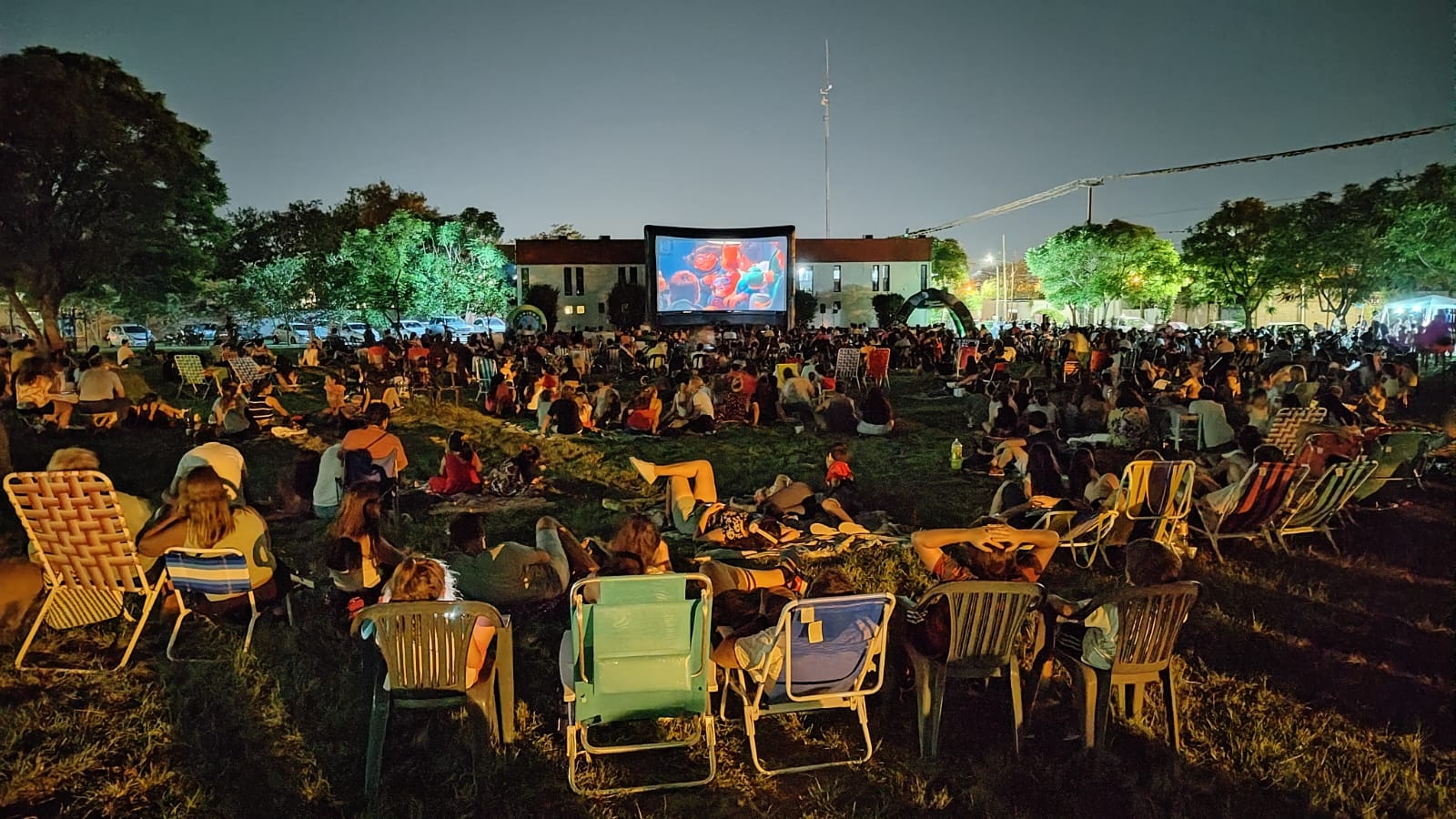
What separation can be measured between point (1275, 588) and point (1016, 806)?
9.67 ft

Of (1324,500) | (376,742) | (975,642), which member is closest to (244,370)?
(376,742)

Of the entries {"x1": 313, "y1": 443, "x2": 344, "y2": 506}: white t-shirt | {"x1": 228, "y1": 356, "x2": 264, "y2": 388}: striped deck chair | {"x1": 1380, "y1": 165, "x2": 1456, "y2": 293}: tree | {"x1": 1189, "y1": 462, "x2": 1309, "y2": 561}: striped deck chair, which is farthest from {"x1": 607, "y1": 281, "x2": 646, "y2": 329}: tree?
{"x1": 1189, "y1": 462, "x2": 1309, "y2": 561}: striped deck chair

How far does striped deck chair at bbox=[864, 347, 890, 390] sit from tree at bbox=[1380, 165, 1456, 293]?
16.4 meters

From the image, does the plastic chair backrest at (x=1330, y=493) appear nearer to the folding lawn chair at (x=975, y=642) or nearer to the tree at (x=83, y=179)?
the folding lawn chair at (x=975, y=642)

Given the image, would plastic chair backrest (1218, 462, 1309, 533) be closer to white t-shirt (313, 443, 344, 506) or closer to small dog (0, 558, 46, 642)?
white t-shirt (313, 443, 344, 506)

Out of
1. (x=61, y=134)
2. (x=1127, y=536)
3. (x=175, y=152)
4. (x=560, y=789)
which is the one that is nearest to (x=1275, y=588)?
(x=1127, y=536)

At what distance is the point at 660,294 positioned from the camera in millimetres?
35875

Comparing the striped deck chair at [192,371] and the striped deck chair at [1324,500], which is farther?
the striped deck chair at [192,371]

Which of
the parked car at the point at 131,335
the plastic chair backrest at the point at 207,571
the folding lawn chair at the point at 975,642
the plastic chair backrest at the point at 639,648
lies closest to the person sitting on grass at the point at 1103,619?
the folding lawn chair at the point at 975,642

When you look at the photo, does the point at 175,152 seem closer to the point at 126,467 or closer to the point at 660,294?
the point at 126,467

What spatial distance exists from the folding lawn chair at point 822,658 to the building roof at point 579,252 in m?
40.5

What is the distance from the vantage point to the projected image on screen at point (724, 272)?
35281 mm

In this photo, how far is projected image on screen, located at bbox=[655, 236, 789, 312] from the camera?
35281 mm

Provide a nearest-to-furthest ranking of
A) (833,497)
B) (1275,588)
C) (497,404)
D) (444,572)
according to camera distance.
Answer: (444,572) → (1275,588) → (833,497) → (497,404)
